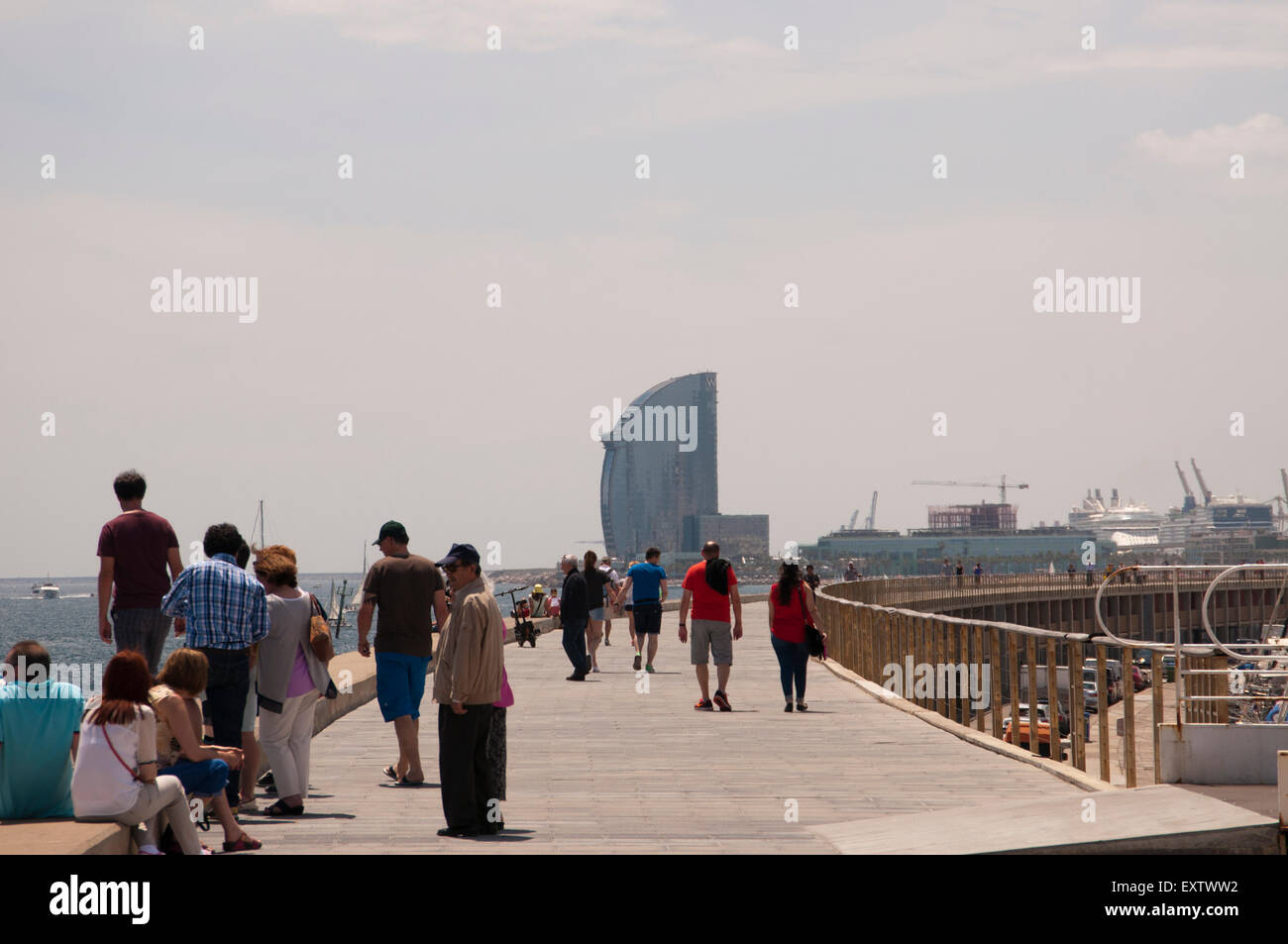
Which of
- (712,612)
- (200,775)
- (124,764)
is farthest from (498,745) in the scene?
(712,612)

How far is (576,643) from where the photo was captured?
67.4ft

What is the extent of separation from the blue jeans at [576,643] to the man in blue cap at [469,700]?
1179 cm

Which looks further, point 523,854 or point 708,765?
→ point 708,765

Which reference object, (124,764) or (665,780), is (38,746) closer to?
(124,764)

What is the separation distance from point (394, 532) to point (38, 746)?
12.2ft

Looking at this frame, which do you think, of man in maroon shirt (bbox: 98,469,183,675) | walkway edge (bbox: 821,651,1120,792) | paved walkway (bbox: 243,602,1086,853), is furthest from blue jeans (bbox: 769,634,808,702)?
man in maroon shirt (bbox: 98,469,183,675)

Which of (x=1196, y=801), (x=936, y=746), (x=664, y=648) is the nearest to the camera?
(x=1196, y=801)

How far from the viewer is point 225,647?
855cm

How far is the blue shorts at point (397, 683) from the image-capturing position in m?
10.5

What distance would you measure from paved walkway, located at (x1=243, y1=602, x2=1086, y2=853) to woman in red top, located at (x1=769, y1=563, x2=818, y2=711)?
1.43ft
